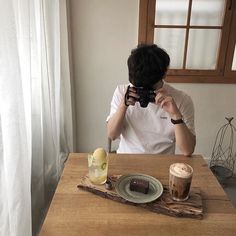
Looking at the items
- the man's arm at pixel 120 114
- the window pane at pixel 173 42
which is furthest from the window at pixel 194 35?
the man's arm at pixel 120 114

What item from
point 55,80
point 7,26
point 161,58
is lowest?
point 55,80

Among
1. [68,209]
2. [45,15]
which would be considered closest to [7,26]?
[68,209]

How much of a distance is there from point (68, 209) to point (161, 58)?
866 mm

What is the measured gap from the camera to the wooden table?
0.83 metres

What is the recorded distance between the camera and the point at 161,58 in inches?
53.6

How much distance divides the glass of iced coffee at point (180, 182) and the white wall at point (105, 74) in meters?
1.63

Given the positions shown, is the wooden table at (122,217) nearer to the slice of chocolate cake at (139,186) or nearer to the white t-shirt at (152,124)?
the slice of chocolate cake at (139,186)

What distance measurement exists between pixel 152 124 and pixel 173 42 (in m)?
1.18

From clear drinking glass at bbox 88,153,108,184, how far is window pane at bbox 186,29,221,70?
5.61 ft

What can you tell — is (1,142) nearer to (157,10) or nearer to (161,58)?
(161,58)

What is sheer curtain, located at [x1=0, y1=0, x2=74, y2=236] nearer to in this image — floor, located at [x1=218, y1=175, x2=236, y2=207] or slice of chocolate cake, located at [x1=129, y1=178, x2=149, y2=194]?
slice of chocolate cake, located at [x1=129, y1=178, x2=149, y2=194]

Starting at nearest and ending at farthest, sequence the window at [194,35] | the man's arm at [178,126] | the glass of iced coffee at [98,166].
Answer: the glass of iced coffee at [98,166] → the man's arm at [178,126] → the window at [194,35]

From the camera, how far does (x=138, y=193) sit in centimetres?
100

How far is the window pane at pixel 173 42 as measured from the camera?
2.35m
